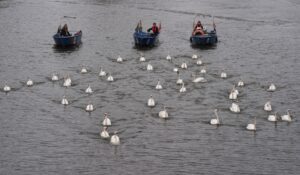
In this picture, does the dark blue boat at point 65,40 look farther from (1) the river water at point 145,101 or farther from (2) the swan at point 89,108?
(2) the swan at point 89,108

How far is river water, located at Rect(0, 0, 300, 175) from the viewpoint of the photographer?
4003 centimetres

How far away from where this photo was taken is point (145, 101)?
51750 mm

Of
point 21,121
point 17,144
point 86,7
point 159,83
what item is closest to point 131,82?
point 159,83

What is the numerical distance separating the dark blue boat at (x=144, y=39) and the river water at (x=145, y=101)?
4.92ft

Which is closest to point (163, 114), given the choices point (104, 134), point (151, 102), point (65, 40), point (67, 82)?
point (151, 102)

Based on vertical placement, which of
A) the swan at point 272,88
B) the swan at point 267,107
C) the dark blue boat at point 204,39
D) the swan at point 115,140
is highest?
the dark blue boat at point 204,39

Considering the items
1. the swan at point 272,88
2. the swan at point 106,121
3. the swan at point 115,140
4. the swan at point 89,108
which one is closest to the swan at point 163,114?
the swan at point 106,121

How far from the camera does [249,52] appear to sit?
70500mm

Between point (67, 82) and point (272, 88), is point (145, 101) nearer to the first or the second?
point (67, 82)

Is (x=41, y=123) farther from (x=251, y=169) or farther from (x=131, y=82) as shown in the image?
(x=251, y=169)

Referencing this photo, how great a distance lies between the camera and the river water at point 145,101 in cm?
4003

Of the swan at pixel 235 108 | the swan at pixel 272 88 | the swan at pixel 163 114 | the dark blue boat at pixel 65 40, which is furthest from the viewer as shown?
the dark blue boat at pixel 65 40

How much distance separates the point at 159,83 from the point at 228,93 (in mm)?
7020

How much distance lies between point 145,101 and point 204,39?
2500 centimetres
